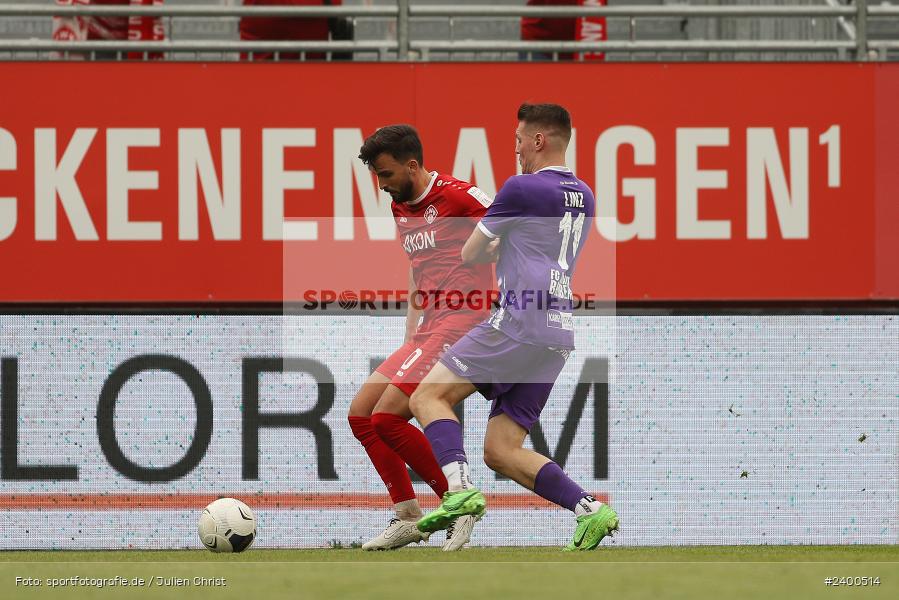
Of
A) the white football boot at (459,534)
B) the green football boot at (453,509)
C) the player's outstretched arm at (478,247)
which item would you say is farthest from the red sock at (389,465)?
the player's outstretched arm at (478,247)

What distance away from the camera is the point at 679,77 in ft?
27.6

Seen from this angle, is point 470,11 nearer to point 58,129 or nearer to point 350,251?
point 350,251

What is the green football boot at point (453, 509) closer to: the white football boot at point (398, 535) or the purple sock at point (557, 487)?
the purple sock at point (557, 487)

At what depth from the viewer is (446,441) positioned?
553cm

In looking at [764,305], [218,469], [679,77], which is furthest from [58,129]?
[764,305]

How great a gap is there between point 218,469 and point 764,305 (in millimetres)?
3467

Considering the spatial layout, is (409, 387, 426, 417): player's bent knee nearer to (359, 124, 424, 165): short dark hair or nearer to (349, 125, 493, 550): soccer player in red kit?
(349, 125, 493, 550): soccer player in red kit

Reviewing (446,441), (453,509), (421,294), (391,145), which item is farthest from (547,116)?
(453,509)

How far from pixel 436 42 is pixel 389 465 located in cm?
327

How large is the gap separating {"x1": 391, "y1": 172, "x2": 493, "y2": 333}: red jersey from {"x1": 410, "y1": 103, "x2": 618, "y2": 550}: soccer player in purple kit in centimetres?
44

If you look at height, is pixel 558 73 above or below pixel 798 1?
below

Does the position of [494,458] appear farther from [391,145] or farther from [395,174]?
[391,145]

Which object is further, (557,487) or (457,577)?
(557,487)

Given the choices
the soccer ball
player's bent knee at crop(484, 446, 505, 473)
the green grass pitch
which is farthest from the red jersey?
the soccer ball
